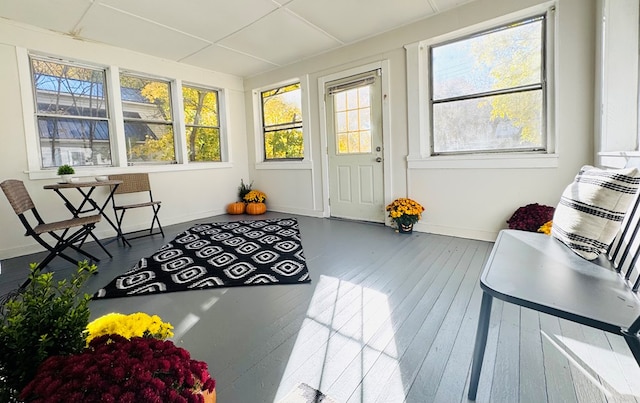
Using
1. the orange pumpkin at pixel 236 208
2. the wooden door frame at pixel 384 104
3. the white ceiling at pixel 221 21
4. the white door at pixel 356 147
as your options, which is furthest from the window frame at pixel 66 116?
the white door at pixel 356 147

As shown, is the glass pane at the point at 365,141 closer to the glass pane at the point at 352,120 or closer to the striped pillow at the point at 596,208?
the glass pane at the point at 352,120

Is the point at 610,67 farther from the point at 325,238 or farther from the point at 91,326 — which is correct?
the point at 91,326

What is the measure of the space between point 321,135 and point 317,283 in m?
2.84

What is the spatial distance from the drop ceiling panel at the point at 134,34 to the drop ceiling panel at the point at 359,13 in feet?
5.22

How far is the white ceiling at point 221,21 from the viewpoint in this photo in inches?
117

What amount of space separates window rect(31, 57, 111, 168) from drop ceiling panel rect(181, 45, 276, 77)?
4.20ft

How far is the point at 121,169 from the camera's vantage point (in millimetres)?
4016

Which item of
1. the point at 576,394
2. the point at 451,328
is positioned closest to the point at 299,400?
the point at 451,328

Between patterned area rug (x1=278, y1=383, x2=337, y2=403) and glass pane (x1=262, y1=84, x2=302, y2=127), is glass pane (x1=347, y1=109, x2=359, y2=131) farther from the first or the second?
patterned area rug (x1=278, y1=383, x2=337, y2=403)

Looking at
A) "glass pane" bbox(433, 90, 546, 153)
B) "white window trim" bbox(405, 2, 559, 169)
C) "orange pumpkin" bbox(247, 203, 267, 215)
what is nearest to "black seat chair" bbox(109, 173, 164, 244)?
"orange pumpkin" bbox(247, 203, 267, 215)

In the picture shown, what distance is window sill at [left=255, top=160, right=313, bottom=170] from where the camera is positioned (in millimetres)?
→ 4855

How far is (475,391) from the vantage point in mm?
1159

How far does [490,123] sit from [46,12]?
4.69 meters

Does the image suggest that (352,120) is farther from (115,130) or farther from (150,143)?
(115,130)
